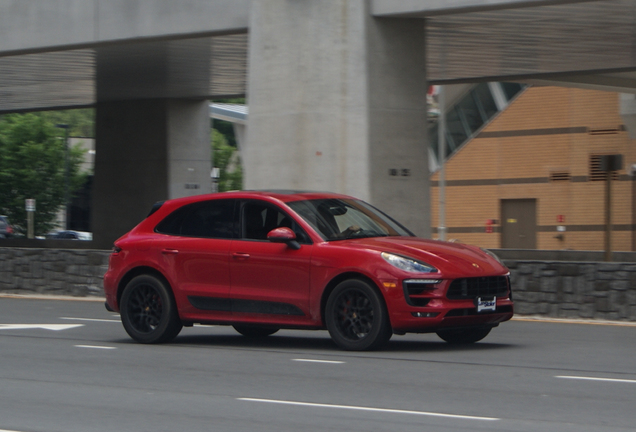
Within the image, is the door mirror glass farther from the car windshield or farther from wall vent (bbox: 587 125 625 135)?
wall vent (bbox: 587 125 625 135)

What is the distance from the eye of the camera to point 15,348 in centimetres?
1157

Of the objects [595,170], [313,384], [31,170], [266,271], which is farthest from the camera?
[31,170]

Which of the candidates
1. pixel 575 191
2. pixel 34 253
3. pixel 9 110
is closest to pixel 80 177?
pixel 9 110

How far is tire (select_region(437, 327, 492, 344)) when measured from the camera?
11.1 m

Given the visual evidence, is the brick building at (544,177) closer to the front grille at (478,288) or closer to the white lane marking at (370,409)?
the front grille at (478,288)

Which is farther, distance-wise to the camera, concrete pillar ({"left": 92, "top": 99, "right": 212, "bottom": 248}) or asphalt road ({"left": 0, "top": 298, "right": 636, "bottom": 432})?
concrete pillar ({"left": 92, "top": 99, "right": 212, "bottom": 248})

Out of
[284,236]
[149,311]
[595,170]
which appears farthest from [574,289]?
[595,170]

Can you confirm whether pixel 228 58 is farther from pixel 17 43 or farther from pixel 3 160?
pixel 3 160

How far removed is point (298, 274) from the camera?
10.6 metres

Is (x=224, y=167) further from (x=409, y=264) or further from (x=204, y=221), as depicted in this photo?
(x=409, y=264)

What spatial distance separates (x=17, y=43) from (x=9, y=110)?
20.1 metres

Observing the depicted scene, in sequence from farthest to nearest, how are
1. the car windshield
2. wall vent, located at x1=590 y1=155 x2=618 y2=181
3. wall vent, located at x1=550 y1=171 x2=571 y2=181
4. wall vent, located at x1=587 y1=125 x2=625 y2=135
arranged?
wall vent, located at x1=550 y1=171 x2=571 y2=181 < wall vent, located at x1=590 y1=155 x2=618 y2=181 < wall vent, located at x1=587 y1=125 x2=625 y2=135 < the car windshield

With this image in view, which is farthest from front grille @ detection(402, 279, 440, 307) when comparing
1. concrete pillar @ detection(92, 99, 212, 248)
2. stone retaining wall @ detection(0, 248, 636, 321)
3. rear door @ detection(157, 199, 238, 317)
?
concrete pillar @ detection(92, 99, 212, 248)

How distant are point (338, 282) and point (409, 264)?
0.79 m
